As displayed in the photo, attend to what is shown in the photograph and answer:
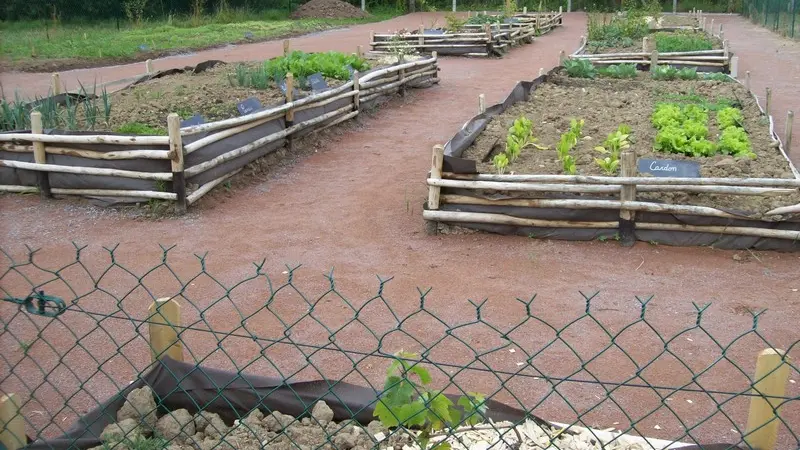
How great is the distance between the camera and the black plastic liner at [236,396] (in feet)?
12.1

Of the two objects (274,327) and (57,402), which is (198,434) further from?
(274,327)

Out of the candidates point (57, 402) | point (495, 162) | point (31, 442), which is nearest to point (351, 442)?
point (31, 442)

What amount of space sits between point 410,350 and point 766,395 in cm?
256

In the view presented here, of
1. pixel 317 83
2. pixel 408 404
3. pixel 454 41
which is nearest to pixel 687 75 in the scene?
pixel 317 83

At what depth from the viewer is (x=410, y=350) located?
17.3 ft

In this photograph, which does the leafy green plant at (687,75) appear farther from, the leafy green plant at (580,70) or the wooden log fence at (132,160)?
the wooden log fence at (132,160)

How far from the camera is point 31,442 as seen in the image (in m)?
3.69

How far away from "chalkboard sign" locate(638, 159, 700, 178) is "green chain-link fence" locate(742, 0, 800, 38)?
20.7 meters

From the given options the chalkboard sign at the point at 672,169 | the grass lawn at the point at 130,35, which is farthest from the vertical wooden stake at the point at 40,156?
the grass lawn at the point at 130,35

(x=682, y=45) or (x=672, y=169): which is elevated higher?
(x=682, y=45)

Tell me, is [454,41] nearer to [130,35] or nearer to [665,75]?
[665,75]

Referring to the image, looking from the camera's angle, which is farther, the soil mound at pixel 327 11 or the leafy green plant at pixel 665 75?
the soil mound at pixel 327 11

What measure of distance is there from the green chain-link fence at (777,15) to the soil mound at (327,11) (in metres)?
16.7

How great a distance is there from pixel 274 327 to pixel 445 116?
818 cm
